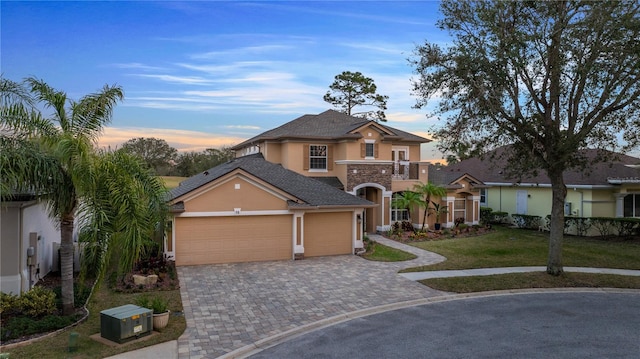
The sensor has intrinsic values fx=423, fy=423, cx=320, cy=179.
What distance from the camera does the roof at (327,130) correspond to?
2575cm

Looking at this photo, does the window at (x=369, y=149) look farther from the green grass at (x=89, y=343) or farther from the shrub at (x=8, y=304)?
the shrub at (x=8, y=304)

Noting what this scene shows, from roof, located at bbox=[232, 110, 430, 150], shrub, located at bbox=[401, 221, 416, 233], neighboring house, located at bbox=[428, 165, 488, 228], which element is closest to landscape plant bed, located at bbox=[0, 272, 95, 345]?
roof, located at bbox=[232, 110, 430, 150]

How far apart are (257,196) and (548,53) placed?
1210 cm

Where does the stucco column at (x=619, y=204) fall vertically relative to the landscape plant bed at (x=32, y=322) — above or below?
above

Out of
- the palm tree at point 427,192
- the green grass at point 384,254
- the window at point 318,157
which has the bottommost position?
the green grass at point 384,254

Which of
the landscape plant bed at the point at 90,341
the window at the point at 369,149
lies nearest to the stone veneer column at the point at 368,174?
the window at the point at 369,149

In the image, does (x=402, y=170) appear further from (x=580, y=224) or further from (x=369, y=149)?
(x=580, y=224)

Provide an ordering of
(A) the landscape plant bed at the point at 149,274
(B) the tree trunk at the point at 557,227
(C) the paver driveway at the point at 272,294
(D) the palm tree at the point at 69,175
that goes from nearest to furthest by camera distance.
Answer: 1. (D) the palm tree at the point at 69,175
2. (C) the paver driveway at the point at 272,294
3. (A) the landscape plant bed at the point at 149,274
4. (B) the tree trunk at the point at 557,227

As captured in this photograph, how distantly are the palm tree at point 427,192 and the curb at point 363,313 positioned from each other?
11.8m

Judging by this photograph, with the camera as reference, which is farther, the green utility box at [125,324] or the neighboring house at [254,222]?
the neighboring house at [254,222]

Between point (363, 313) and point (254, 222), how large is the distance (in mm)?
7788

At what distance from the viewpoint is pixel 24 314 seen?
9.85m

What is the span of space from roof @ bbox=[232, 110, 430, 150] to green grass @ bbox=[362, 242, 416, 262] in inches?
288

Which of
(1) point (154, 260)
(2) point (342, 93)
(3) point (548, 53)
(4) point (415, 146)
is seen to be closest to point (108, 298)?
(1) point (154, 260)
